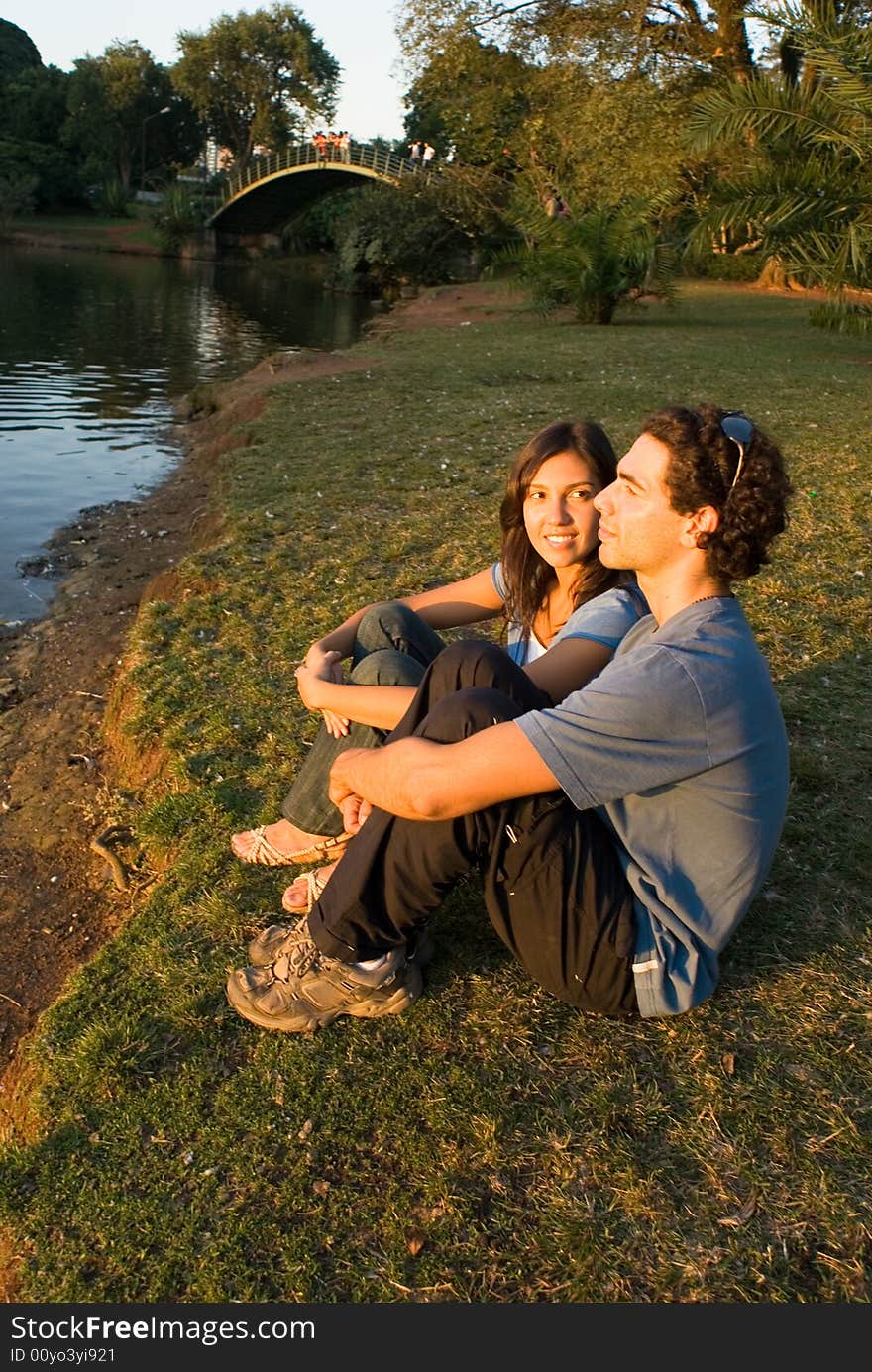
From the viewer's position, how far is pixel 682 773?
211 cm

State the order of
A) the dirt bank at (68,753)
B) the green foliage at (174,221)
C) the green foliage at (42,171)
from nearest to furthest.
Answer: the dirt bank at (68,753) < the green foliage at (174,221) < the green foliage at (42,171)

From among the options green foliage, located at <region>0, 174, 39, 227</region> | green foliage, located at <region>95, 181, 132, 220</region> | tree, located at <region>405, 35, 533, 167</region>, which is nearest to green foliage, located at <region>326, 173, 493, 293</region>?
tree, located at <region>405, 35, 533, 167</region>

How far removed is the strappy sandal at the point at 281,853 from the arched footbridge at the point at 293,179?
36.8m

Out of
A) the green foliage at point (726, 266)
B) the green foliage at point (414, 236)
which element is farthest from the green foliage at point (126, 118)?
the green foliage at point (726, 266)

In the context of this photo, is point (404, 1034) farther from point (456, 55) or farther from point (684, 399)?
point (456, 55)

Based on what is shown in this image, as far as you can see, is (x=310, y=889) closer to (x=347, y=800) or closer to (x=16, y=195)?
(x=347, y=800)

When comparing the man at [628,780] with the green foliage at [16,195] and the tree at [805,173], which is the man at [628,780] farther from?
the green foliage at [16,195]

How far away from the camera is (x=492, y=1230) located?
2137mm

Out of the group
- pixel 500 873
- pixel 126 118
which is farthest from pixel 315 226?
pixel 500 873

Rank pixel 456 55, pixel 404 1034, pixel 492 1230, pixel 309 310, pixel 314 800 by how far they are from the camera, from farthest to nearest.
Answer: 1. pixel 309 310
2. pixel 456 55
3. pixel 314 800
4. pixel 404 1034
5. pixel 492 1230

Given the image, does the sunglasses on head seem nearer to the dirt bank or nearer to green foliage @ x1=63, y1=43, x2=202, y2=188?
the dirt bank

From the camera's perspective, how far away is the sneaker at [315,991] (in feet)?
8.38

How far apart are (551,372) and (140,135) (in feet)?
201

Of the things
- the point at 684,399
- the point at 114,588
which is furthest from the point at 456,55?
the point at 114,588
